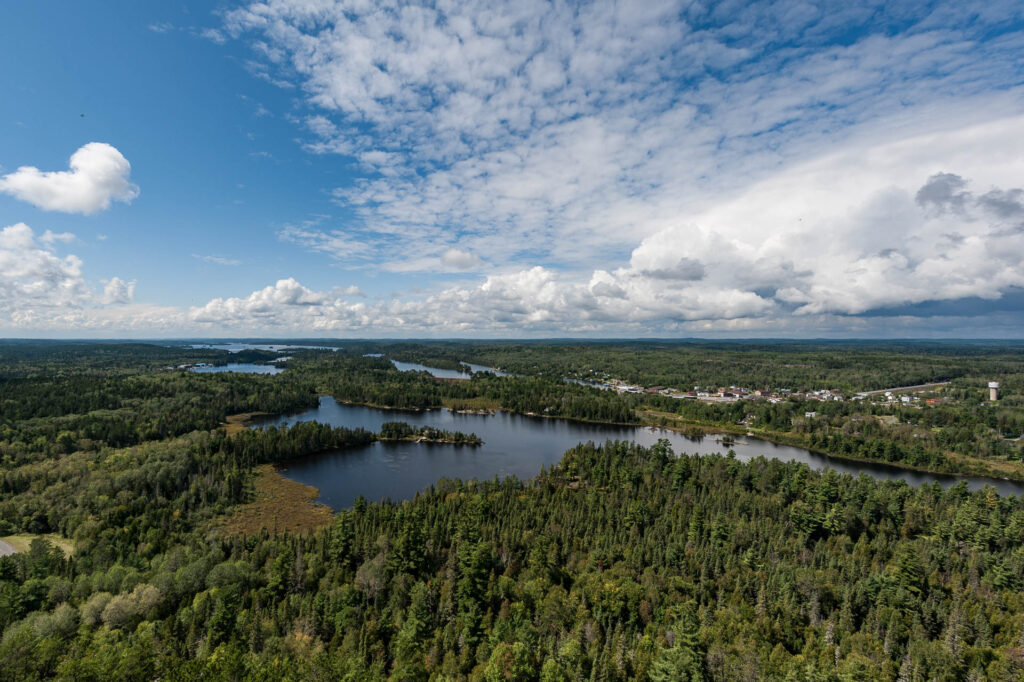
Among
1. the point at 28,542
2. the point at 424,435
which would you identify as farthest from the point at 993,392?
the point at 28,542

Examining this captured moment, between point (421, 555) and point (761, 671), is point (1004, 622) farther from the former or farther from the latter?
point (421, 555)

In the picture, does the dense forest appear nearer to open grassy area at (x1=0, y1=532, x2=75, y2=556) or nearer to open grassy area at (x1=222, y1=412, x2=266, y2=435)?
open grassy area at (x1=0, y1=532, x2=75, y2=556)

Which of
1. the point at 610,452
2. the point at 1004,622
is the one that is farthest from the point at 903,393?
the point at 1004,622

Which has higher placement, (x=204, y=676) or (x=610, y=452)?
(x=204, y=676)

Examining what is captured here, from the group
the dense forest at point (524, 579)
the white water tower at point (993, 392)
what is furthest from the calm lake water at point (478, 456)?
the white water tower at point (993, 392)

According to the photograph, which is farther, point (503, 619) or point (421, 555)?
point (421, 555)

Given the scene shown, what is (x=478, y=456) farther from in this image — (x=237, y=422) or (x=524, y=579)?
(x=237, y=422)

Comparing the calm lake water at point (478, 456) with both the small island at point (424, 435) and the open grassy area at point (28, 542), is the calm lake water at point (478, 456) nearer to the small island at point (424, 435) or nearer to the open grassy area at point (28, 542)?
the small island at point (424, 435)
